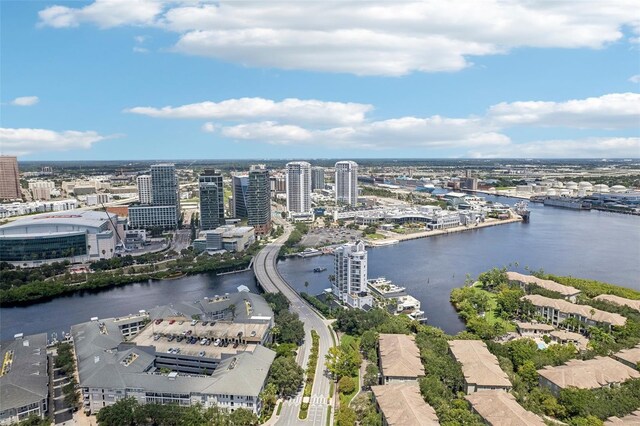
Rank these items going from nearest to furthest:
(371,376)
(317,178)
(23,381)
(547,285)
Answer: (23,381)
(371,376)
(547,285)
(317,178)

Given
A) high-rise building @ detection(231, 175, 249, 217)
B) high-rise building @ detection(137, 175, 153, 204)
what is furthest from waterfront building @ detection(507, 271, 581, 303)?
high-rise building @ detection(137, 175, 153, 204)

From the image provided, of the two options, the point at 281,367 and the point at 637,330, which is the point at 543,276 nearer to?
the point at 637,330

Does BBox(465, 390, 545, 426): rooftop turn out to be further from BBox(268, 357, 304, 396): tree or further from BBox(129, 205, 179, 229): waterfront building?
BBox(129, 205, 179, 229): waterfront building

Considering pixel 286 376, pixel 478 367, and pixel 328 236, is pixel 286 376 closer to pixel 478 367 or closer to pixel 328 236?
pixel 478 367

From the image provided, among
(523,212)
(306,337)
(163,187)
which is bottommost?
(306,337)

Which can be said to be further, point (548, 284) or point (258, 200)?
point (258, 200)

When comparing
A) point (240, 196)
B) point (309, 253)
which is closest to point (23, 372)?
point (309, 253)

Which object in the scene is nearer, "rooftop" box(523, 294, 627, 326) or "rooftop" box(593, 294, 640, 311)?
"rooftop" box(523, 294, 627, 326)
